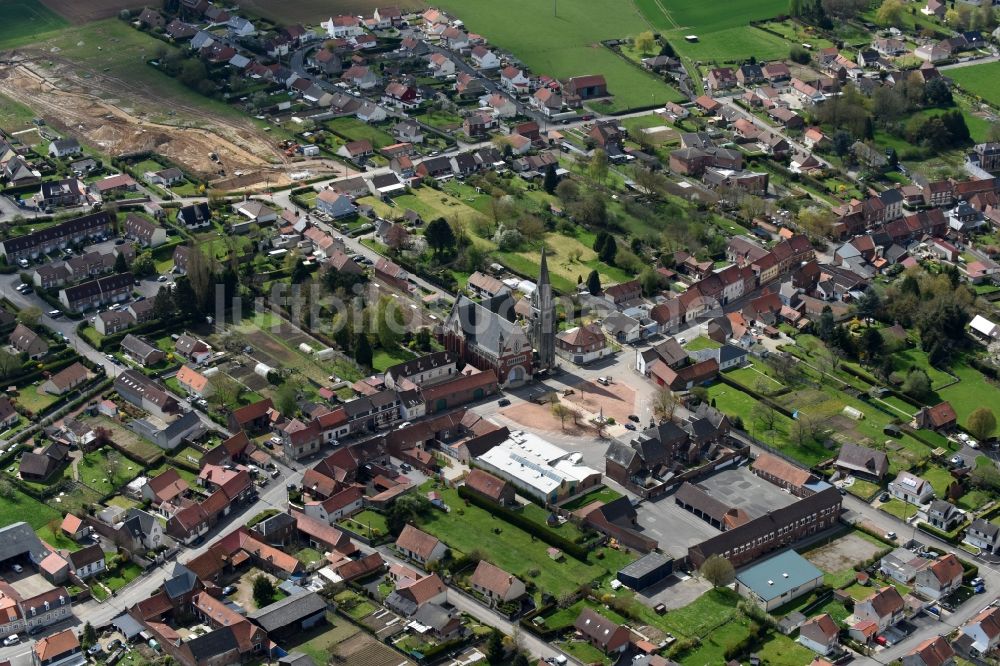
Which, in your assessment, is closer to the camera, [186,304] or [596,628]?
[596,628]

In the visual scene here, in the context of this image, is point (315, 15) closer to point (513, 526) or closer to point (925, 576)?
point (513, 526)

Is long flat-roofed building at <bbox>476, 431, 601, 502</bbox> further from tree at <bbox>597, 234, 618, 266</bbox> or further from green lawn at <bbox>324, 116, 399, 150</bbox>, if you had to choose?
green lawn at <bbox>324, 116, 399, 150</bbox>

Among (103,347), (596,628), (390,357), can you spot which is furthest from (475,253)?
(596,628)

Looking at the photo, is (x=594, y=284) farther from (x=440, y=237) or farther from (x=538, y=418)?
(x=538, y=418)

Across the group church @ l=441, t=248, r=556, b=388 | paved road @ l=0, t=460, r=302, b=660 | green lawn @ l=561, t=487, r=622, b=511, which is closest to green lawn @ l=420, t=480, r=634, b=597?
green lawn @ l=561, t=487, r=622, b=511

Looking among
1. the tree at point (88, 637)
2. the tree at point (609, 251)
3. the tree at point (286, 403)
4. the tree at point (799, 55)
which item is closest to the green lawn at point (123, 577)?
the tree at point (88, 637)

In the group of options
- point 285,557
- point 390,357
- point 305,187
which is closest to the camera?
point 285,557
